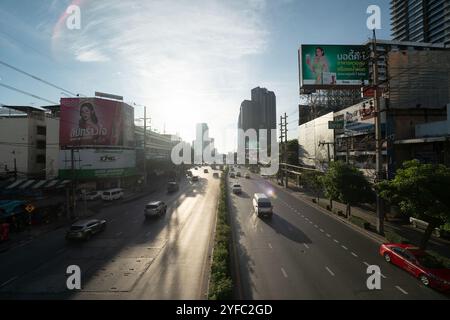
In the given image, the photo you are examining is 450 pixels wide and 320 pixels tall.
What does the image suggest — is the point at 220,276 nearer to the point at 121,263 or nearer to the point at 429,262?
the point at 121,263

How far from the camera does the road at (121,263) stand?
1415cm

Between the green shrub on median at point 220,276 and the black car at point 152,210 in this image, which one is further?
the black car at point 152,210

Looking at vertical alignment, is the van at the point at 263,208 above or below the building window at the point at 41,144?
below

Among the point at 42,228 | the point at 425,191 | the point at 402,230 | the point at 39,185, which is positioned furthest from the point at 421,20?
the point at 42,228

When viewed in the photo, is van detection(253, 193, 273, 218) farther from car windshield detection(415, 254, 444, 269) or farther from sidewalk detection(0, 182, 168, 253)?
sidewalk detection(0, 182, 168, 253)

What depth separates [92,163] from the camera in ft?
169

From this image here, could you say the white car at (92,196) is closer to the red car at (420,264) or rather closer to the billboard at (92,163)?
the billboard at (92,163)

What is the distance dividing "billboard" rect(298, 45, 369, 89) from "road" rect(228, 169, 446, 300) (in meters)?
19.4

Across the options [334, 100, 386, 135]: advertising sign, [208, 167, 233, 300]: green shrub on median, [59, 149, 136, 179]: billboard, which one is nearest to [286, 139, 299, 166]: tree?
[334, 100, 386, 135]: advertising sign

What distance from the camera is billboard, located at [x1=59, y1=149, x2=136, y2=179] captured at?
167 ft

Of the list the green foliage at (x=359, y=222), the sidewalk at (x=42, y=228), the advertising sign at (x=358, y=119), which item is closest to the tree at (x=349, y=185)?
the green foliage at (x=359, y=222)

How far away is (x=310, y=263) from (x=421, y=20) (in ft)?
623

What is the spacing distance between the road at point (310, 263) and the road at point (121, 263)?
9.35 ft
